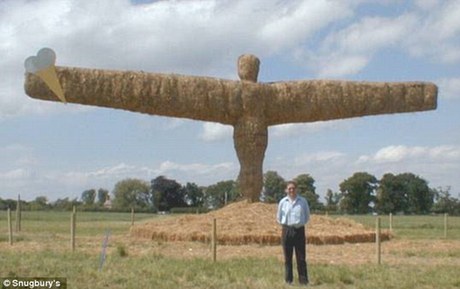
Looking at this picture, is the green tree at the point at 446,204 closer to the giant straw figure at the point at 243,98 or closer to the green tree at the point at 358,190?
the green tree at the point at 358,190

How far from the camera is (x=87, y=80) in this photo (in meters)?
21.2

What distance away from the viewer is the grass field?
11461mm

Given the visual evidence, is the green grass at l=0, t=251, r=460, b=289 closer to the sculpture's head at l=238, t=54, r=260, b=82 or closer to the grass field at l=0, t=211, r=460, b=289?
the grass field at l=0, t=211, r=460, b=289

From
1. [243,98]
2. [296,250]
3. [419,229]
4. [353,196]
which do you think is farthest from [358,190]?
[296,250]

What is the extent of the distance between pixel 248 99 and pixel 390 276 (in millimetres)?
10622

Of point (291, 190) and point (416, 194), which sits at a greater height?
point (416, 194)

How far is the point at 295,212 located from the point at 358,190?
7039 centimetres

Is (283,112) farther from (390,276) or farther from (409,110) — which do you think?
(390,276)

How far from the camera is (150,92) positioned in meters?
21.5

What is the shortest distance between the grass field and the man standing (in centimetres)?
28

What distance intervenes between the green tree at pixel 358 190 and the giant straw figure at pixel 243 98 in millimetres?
56165

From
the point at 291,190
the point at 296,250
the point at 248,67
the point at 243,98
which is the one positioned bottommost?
the point at 296,250

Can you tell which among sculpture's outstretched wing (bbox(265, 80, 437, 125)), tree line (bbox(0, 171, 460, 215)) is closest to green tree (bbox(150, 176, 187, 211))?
tree line (bbox(0, 171, 460, 215))

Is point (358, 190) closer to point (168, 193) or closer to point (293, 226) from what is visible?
point (168, 193)
